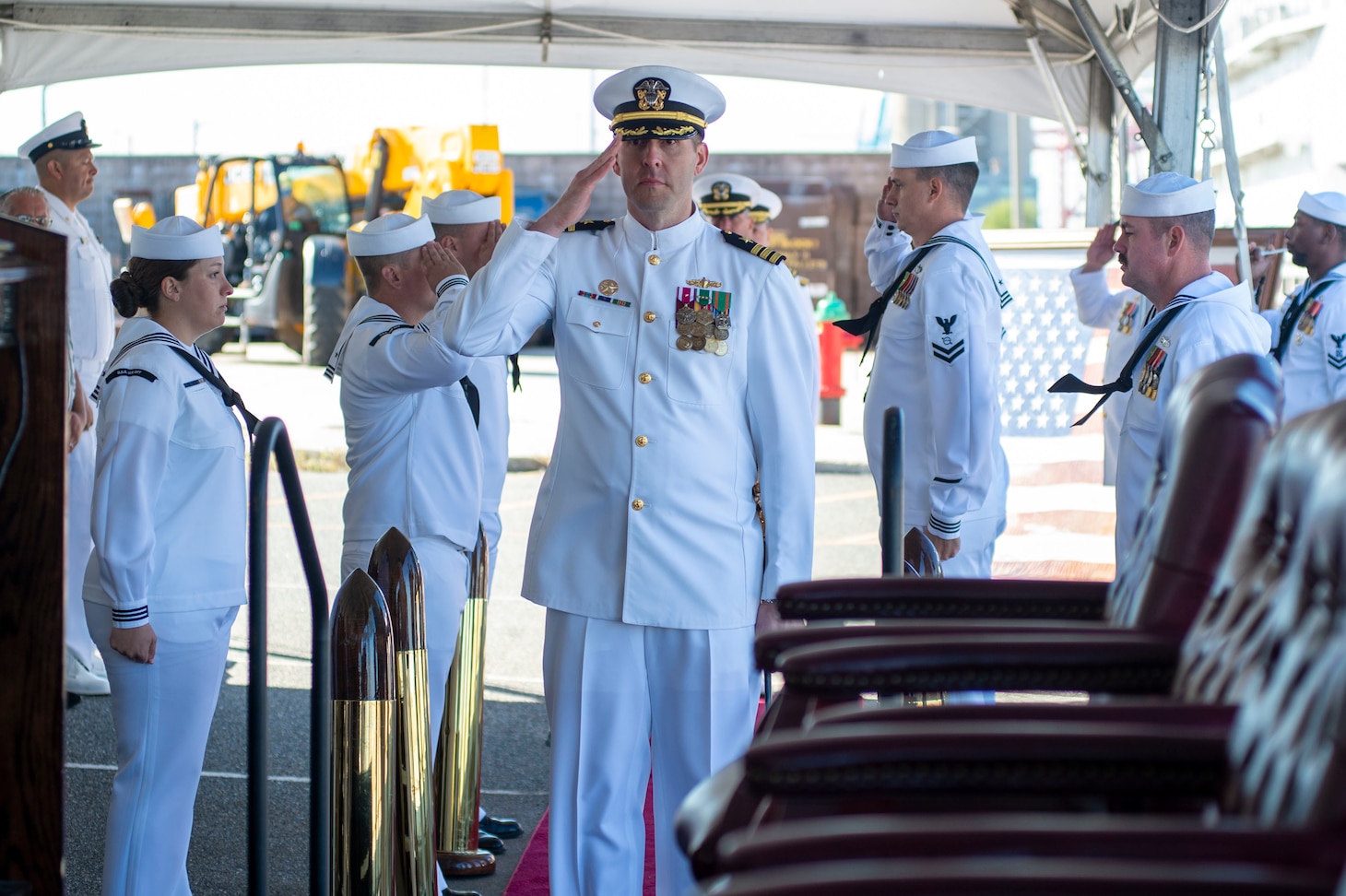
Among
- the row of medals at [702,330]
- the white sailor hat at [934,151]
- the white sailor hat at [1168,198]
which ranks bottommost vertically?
the row of medals at [702,330]

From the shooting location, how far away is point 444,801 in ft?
11.1

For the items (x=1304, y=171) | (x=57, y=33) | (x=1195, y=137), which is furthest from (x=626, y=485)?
(x=1304, y=171)

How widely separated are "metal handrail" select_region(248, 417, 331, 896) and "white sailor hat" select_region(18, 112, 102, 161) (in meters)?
3.66

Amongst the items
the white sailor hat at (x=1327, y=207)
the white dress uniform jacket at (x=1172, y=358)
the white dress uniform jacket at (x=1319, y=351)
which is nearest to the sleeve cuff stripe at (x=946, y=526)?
the white dress uniform jacket at (x=1172, y=358)

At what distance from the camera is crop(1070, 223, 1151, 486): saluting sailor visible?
444 centimetres

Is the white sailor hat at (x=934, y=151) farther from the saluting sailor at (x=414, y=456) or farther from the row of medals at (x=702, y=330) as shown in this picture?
the row of medals at (x=702, y=330)

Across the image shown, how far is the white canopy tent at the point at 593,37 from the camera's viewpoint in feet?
19.1

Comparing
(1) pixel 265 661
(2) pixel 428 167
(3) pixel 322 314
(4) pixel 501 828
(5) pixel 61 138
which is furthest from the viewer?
(2) pixel 428 167

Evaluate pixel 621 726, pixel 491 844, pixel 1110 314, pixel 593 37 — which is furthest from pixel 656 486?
pixel 593 37

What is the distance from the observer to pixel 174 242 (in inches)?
118

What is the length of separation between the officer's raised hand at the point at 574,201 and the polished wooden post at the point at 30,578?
1119 mm

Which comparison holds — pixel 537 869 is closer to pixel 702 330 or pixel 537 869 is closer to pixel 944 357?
pixel 702 330

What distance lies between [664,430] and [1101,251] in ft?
9.80

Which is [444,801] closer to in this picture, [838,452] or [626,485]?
[626,485]
